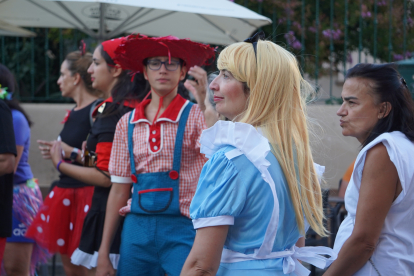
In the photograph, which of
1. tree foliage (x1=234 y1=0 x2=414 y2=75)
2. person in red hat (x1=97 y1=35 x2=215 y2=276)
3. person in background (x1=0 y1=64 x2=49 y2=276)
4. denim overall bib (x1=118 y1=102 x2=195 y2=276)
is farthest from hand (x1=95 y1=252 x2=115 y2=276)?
tree foliage (x1=234 y1=0 x2=414 y2=75)

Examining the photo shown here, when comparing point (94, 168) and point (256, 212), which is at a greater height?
point (256, 212)

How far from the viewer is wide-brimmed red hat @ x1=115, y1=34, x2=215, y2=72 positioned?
2812mm

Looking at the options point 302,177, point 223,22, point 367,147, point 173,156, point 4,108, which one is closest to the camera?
point 302,177

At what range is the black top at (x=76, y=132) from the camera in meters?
3.47

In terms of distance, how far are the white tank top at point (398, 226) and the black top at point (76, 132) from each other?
2.16 m

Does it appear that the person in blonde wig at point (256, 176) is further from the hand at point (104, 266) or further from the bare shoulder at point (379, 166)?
the hand at point (104, 266)

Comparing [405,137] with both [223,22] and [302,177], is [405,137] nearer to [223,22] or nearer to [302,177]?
[302,177]

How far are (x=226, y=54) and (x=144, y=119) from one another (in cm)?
112

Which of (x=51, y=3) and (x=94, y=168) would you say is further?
(x=51, y=3)

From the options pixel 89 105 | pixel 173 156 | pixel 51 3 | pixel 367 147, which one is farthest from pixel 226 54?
pixel 51 3

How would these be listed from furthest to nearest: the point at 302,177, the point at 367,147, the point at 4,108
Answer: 1. the point at 4,108
2. the point at 367,147
3. the point at 302,177

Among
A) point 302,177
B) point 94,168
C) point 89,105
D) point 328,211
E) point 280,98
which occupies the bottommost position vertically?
point 328,211

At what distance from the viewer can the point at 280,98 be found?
1.67 metres

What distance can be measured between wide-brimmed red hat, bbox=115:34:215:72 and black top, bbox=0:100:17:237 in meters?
0.75
